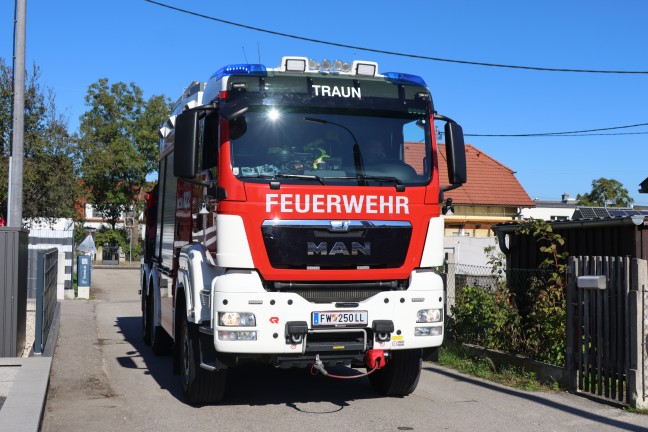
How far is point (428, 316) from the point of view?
787 cm

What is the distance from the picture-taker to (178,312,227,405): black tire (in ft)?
26.1

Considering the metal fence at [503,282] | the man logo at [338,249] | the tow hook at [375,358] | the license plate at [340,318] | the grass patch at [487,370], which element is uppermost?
the man logo at [338,249]

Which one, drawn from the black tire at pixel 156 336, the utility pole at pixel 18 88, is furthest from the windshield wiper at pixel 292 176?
the utility pole at pixel 18 88

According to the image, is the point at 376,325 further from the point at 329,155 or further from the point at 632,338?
the point at 632,338

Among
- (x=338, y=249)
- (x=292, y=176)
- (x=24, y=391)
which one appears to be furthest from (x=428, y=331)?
(x=24, y=391)

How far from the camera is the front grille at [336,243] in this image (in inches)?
293

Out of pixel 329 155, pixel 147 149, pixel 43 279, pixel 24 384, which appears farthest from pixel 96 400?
pixel 147 149

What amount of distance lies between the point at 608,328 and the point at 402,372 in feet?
7.17

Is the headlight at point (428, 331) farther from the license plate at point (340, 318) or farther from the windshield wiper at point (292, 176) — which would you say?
the windshield wiper at point (292, 176)

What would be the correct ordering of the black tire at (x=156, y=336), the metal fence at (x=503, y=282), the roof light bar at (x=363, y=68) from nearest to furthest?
the roof light bar at (x=363, y=68) < the metal fence at (x=503, y=282) < the black tire at (x=156, y=336)

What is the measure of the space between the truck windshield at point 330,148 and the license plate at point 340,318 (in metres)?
1.22

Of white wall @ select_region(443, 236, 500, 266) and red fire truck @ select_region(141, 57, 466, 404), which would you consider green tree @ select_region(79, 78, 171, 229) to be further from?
red fire truck @ select_region(141, 57, 466, 404)

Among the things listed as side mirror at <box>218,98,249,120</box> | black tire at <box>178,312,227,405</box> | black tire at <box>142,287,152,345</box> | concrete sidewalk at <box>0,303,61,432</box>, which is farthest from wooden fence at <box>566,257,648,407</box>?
black tire at <box>142,287,152,345</box>

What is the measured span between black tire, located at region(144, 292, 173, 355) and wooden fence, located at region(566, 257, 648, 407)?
5577 millimetres
